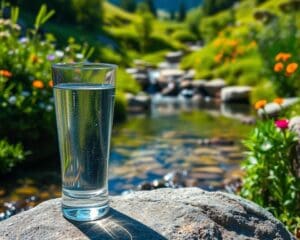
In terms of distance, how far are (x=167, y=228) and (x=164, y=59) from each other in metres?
38.4

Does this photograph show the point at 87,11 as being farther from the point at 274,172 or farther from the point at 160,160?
the point at 274,172

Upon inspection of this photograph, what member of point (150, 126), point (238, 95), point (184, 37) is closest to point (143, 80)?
point (238, 95)

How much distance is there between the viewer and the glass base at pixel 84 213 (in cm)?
211

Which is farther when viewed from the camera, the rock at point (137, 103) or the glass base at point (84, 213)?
the rock at point (137, 103)

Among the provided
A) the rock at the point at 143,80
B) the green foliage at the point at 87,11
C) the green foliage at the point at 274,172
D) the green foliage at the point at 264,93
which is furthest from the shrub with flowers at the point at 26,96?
the green foliage at the point at 87,11

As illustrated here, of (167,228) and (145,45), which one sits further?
(145,45)

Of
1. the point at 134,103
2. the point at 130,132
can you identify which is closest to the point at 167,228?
the point at 130,132

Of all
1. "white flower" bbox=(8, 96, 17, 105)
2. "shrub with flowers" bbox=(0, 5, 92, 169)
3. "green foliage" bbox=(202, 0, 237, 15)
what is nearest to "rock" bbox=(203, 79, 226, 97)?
"shrub with flowers" bbox=(0, 5, 92, 169)

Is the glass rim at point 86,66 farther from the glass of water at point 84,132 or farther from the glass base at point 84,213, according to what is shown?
the glass base at point 84,213

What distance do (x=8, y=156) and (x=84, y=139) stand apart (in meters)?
4.99

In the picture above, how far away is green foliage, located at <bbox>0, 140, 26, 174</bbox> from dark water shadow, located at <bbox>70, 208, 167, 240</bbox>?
15.4 ft

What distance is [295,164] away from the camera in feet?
14.6

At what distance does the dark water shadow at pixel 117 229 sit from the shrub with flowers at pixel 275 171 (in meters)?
2.37

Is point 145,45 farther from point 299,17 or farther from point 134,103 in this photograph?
point 134,103
